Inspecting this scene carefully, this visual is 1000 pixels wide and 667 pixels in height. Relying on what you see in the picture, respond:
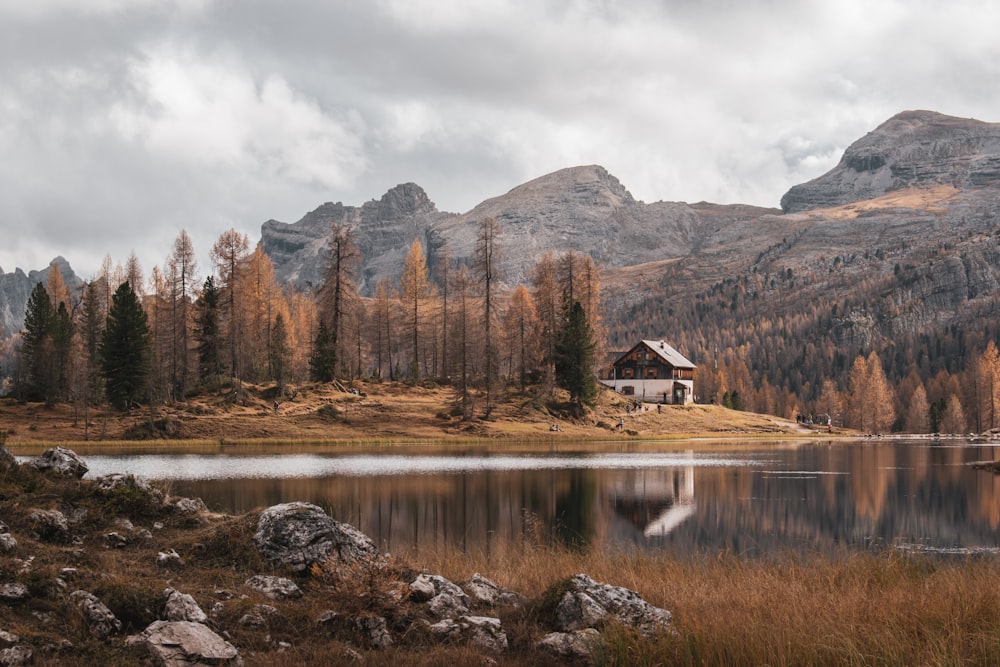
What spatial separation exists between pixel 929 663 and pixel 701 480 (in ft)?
112

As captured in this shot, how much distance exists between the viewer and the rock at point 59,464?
1572 centimetres

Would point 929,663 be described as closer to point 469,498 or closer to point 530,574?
point 530,574

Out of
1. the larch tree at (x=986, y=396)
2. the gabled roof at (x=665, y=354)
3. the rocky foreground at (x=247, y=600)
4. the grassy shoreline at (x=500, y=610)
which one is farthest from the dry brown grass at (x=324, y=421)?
the larch tree at (x=986, y=396)

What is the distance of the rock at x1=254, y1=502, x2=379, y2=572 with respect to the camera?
13203mm

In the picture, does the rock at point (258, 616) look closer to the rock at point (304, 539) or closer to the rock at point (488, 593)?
the rock at point (304, 539)

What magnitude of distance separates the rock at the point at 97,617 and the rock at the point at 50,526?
333 cm

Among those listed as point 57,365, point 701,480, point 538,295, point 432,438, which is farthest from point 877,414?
point 57,365

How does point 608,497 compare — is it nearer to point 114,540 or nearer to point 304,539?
point 304,539

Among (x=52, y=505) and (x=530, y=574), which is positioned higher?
(x=52, y=505)

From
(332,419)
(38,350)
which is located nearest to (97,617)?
(332,419)

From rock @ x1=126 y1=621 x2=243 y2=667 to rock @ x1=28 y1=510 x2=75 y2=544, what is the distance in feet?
15.1

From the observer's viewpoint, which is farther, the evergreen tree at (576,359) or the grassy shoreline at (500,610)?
the evergreen tree at (576,359)

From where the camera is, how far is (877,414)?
14950 cm

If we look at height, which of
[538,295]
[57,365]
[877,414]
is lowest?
[877,414]
